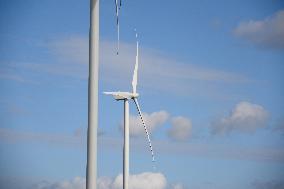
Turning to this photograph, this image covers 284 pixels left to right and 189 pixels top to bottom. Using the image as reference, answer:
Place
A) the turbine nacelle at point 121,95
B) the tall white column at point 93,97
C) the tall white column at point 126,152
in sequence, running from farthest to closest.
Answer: the turbine nacelle at point 121,95 < the tall white column at point 126,152 < the tall white column at point 93,97

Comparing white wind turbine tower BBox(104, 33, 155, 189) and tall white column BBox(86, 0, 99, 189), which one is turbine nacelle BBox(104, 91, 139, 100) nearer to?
white wind turbine tower BBox(104, 33, 155, 189)

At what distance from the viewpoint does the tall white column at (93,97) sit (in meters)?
29.0

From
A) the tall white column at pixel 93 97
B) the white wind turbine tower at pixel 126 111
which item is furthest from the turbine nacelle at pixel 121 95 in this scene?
the tall white column at pixel 93 97

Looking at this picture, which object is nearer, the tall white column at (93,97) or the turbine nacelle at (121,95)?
the tall white column at (93,97)

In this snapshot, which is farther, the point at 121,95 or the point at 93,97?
the point at 121,95

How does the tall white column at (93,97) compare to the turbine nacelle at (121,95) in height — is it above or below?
below

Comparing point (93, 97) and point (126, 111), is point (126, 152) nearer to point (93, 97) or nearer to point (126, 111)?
point (126, 111)

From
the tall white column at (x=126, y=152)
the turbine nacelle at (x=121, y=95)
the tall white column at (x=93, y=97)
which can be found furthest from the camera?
the turbine nacelle at (x=121, y=95)

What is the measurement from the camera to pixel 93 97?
29.6m

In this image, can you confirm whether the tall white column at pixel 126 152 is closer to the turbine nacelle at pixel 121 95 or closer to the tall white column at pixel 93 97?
the turbine nacelle at pixel 121 95

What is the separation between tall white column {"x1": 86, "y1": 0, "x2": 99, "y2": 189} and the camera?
29.0 m

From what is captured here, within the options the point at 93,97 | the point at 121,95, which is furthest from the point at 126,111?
the point at 93,97

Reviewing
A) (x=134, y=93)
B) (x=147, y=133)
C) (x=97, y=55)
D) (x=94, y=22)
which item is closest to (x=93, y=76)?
(x=97, y=55)

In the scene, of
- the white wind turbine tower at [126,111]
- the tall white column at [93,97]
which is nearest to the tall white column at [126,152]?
the white wind turbine tower at [126,111]
